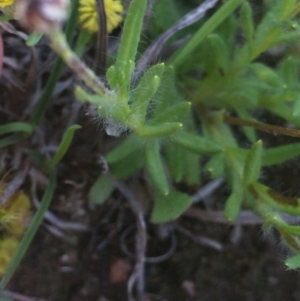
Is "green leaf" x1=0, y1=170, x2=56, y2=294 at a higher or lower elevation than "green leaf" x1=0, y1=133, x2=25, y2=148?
lower

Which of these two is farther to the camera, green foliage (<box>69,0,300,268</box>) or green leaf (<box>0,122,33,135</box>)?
green leaf (<box>0,122,33,135</box>)

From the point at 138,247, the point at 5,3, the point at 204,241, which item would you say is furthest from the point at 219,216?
the point at 5,3

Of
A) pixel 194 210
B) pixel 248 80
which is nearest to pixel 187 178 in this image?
pixel 194 210

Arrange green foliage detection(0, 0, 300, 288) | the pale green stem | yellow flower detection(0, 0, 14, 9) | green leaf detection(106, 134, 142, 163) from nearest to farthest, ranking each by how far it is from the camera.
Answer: the pale green stem < yellow flower detection(0, 0, 14, 9) < green foliage detection(0, 0, 300, 288) < green leaf detection(106, 134, 142, 163)

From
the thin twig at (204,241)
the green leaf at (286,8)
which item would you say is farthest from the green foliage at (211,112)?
the thin twig at (204,241)

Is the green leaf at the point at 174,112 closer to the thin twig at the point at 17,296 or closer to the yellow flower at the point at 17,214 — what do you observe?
the yellow flower at the point at 17,214

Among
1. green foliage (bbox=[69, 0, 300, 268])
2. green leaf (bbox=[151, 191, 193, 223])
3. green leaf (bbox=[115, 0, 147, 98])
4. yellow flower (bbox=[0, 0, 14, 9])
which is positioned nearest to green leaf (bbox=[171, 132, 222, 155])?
green foliage (bbox=[69, 0, 300, 268])

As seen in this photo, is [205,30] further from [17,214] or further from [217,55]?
[17,214]

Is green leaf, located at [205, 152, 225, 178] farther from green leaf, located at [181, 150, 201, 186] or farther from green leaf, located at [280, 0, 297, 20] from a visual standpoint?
green leaf, located at [280, 0, 297, 20]
